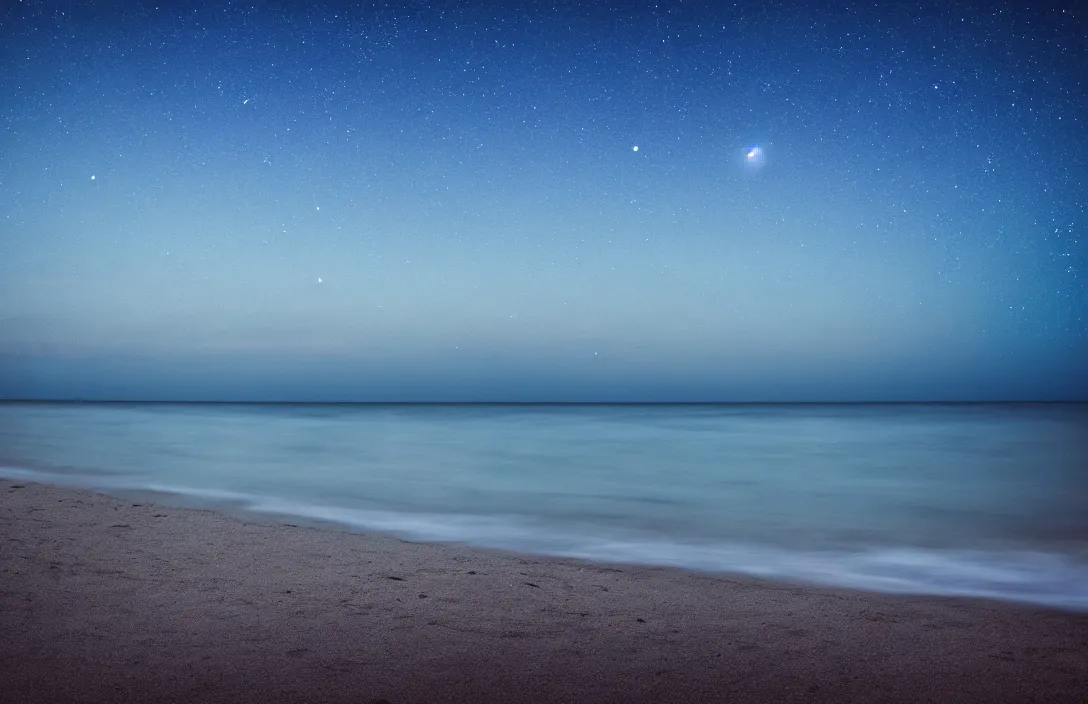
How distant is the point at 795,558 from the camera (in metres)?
6.47

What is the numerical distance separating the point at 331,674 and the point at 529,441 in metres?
20.0

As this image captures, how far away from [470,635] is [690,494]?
8.05 meters

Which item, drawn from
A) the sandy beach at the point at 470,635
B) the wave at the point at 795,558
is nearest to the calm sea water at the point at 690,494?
the wave at the point at 795,558

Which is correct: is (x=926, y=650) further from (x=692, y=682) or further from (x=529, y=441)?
(x=529, y=441)

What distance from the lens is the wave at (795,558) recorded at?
5449 mm

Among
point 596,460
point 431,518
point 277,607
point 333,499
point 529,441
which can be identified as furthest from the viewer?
point 529,441

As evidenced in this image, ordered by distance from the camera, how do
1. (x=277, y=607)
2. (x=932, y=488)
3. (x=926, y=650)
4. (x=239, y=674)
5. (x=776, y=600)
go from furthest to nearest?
(x=932, y=488) → (x=776, y=600) → (x=277, y=607) → (x=926, y=650) → (x=239, y=674)

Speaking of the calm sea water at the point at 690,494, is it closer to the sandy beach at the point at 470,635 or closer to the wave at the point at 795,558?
the wave at the point at 795,558

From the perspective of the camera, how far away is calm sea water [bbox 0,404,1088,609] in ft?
21.1

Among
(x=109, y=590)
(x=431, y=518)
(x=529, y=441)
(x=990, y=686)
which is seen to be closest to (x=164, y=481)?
(x=431, y=518)

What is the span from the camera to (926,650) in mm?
3395

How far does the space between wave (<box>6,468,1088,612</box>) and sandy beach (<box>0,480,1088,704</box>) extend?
0.71 m

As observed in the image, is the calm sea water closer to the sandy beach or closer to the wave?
the wave

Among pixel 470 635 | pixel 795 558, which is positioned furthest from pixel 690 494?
pixel 470 635
